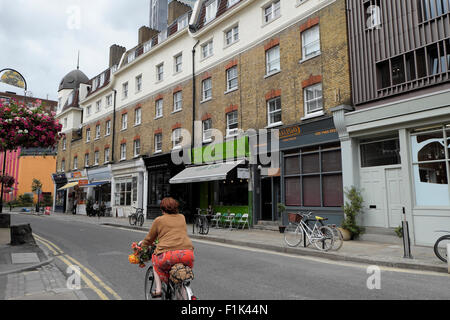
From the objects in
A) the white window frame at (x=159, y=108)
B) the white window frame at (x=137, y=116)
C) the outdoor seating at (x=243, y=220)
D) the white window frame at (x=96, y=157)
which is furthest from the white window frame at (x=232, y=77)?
the white window frame at (x=96, y=157)

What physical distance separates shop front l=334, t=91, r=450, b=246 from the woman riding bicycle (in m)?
7.85

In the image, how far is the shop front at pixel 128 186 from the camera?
85.8 ft

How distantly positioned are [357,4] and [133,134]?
64.7 feet

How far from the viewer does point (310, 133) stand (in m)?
14.4

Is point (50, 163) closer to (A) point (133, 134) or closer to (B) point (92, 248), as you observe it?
(A) point (133, 134)

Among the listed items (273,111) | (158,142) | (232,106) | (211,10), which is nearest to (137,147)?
(158,142)

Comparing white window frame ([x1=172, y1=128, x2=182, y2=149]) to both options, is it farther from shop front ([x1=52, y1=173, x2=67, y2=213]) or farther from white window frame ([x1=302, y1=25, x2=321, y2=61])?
shop front ([x1=52, y1=173, x2=67, y2=213])

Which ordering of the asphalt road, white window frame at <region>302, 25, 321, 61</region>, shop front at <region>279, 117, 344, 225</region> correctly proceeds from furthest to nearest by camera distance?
white window frame at <region>302, 25, 321, 61</region> → shop front at <region>279, 117, 344, 225</region> → the asphalt road

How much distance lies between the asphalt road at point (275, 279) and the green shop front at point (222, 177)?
7321mm

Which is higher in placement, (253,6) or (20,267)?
(253,6)

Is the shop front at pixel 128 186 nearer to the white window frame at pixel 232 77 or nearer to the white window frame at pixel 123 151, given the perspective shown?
the white window frame at pixel 123 151

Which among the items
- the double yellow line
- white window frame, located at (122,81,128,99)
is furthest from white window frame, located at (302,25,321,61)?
white window frame, located at (122,81,128,99)

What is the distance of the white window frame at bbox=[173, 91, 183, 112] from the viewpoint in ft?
75.7

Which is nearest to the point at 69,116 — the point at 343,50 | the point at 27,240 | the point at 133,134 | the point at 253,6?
the point at 133,134
